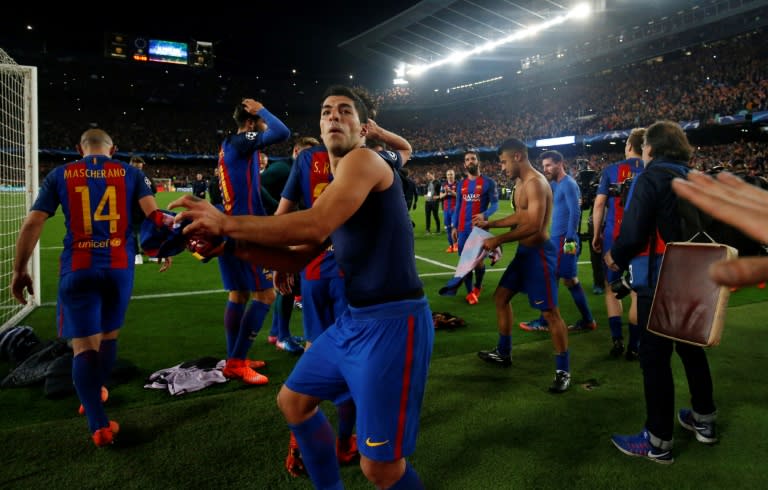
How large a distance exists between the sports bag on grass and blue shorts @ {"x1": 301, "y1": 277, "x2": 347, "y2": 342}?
1.99m

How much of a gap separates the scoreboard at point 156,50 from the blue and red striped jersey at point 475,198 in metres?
44.4

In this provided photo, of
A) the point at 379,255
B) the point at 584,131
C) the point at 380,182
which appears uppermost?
the point at 584,131

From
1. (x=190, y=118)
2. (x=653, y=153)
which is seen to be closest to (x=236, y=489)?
(x=653, y=153)

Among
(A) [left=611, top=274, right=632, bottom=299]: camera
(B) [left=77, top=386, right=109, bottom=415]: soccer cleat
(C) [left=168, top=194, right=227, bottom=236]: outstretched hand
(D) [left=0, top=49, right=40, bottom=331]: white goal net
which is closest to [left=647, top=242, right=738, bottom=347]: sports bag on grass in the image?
(A) [left=611, top=274, right=632, bottom=299]: camera

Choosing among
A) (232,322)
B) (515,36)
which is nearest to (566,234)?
(232,322)

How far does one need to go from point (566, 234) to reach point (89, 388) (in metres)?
5.32

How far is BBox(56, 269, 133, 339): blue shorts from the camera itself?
3.16 meters

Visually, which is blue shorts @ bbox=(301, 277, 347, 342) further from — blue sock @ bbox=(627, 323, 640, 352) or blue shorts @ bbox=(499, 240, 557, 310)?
blue sock @ bbox=(627, 323, 640, 352)

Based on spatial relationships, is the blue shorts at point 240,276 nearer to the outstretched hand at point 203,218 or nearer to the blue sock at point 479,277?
the outstretched hand at point 203,218

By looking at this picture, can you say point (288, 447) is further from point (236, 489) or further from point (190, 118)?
point (190, 118)

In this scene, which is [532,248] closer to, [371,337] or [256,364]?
[371,337]

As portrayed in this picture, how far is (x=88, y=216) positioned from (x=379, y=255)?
2525 millimetres

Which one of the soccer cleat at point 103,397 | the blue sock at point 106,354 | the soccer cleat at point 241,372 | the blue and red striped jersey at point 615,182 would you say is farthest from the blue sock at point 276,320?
the blue and red striped jersey at point 615,182

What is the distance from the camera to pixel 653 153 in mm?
3109
